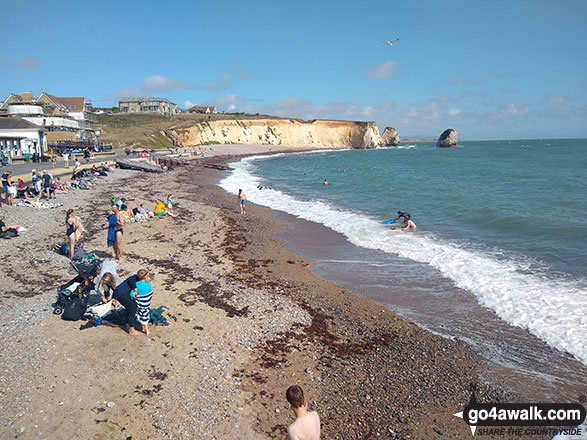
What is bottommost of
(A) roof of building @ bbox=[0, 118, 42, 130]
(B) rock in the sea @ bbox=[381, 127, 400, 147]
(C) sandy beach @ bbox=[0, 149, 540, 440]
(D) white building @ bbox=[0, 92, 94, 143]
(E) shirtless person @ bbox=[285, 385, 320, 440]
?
(C) sandy beach @ bbox=[0, 149, 540, 440]

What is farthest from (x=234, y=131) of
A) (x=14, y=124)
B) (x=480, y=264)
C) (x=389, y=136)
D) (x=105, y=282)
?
(x=105, y=282)

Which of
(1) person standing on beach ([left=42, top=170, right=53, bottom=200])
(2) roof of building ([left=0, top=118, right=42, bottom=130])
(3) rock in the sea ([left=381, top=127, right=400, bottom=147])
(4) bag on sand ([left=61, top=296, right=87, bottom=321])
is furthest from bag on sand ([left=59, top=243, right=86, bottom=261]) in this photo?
(3) rock in the sea ([left=381, top=127, right=400, bottom=147])

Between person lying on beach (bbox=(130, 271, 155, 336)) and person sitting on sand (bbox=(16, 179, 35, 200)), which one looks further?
person sitting on sand (bbox=(16, 179, 35, 200))

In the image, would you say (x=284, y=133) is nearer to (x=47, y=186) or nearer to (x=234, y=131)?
(x=234, y=131)

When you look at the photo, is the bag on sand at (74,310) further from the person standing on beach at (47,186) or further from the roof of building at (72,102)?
the roof of building at (72,102)

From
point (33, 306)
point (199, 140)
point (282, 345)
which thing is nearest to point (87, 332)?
point (33, 306)

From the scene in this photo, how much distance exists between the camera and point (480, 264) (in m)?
12.3

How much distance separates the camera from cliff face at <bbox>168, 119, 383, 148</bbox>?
263ft

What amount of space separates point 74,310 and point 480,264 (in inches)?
460

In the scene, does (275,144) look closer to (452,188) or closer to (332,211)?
(452,188)

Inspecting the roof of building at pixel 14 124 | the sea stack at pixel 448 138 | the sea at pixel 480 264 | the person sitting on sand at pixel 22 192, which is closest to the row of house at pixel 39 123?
the roof of building at pixel 14 124

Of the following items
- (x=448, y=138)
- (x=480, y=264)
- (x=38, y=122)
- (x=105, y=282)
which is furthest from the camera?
(x=448, y=138)

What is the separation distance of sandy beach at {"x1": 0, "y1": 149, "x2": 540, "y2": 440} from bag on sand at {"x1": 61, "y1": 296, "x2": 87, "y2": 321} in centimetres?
13

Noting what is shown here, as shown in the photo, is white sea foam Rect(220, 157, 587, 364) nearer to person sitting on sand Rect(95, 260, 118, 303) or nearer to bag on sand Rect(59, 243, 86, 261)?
person sitting on sand Rect(95, 260, 118, 303)
